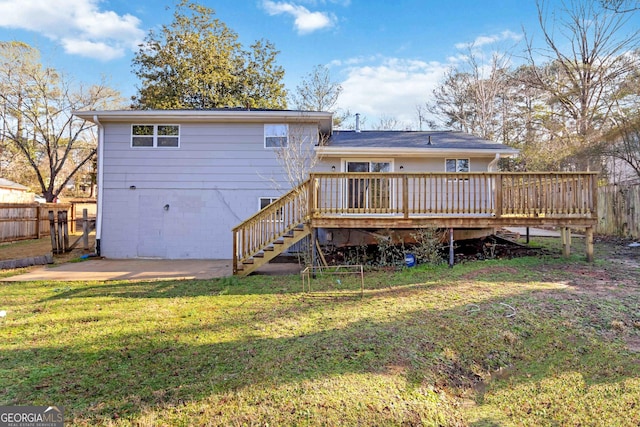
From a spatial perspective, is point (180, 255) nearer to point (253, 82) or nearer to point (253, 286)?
point (253, 286)

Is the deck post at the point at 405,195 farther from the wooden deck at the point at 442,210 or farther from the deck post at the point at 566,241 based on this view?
the deck post at the point at 566,241

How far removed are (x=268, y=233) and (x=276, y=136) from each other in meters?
3.96

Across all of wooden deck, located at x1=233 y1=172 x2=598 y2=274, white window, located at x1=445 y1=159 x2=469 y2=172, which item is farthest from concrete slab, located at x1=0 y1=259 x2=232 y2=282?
white window, located at x1=445 y1=159 x2=469 y2=172

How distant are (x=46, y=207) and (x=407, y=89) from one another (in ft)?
73.8

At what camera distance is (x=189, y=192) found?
413 inches

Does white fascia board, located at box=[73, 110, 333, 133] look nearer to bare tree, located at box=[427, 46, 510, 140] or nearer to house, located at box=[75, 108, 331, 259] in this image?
house, located at box=[75, 108, 331, 259]

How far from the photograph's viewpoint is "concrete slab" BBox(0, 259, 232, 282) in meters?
7.52

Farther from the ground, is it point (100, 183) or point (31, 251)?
point (100, 183)

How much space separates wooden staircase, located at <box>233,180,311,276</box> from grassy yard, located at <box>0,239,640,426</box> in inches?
64.4

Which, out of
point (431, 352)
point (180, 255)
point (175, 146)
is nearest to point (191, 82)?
point (175, 146)

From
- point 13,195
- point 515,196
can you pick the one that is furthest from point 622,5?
point 13,195

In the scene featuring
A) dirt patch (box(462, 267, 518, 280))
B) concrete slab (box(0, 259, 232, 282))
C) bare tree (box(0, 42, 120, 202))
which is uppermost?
bare tree (box(0, 42, 120, 202))

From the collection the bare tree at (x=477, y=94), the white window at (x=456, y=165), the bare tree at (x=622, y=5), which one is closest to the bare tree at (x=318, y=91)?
the bare tree at (x=477, y=94)

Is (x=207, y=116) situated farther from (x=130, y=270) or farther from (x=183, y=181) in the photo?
(x=130, y=270)
